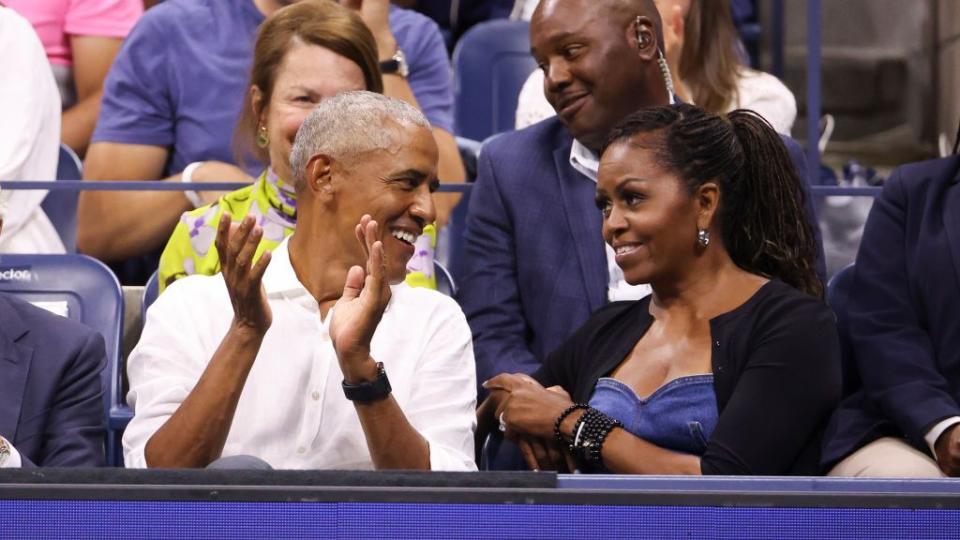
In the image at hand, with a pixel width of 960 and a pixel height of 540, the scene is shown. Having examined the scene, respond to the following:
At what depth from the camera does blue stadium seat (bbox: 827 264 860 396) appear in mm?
2949

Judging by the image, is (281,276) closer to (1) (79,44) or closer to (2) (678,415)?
(2) (678,415)

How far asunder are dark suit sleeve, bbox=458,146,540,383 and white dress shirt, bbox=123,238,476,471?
348 millimetres

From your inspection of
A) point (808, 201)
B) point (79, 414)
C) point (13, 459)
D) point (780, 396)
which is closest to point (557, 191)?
point (808, 201)

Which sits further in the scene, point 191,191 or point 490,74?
point 490,74

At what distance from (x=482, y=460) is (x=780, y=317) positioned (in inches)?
25.1

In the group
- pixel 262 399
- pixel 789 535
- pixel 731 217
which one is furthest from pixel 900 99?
pixel 789 535

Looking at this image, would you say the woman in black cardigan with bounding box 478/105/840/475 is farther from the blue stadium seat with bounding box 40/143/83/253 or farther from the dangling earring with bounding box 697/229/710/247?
the blue stadium seat with bounding box 40/143/83/253

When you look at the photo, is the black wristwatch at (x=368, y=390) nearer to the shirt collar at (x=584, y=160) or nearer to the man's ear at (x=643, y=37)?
the shirt collar at (x=584, y=160)

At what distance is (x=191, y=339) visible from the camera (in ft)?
8.35

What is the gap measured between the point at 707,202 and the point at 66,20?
2.18 meters

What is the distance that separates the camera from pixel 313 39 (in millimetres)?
3094

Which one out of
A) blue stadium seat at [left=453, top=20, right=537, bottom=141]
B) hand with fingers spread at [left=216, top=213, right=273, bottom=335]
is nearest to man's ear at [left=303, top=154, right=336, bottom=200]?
hand with fingers spread at [left=216, top=213, right=273, bottom=335]

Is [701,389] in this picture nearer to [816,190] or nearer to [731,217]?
[731,217]

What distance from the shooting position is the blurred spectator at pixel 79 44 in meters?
4.19
